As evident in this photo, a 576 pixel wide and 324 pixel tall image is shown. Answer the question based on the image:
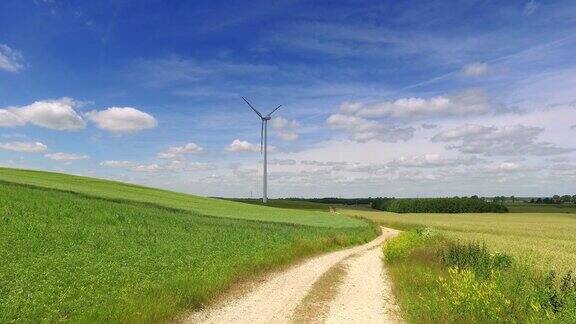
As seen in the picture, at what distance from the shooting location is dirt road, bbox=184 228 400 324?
15.6m

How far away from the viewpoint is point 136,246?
75.4ft

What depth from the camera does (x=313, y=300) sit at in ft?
60.0

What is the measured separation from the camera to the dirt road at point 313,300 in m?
15.6

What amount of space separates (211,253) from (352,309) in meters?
9.43

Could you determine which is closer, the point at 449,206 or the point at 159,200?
the point at 159,200

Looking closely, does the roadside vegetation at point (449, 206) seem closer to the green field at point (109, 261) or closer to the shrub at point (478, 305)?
the green field at point (109, 261)

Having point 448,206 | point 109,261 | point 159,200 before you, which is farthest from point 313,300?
point 448,206

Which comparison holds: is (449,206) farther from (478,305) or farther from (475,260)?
(478,305)

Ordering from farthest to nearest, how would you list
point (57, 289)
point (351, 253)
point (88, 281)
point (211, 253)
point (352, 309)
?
point (351, 253) < point (211, 253) < point (352, 309) < point (88, 281) < point (57, 289)

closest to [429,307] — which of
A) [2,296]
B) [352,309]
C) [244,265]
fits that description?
[352,309]

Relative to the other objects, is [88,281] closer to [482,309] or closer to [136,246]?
[136,246]

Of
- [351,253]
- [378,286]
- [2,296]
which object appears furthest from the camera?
[351,253]

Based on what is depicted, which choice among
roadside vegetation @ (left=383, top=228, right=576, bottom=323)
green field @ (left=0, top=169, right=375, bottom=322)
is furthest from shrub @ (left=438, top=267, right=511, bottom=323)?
green field @ (left=0, top=169, right=375, bottom=322)

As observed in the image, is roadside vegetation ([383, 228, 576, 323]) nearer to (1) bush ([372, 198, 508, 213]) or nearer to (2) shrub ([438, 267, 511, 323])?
(2) shrub ([438, 267, 511, 323])
